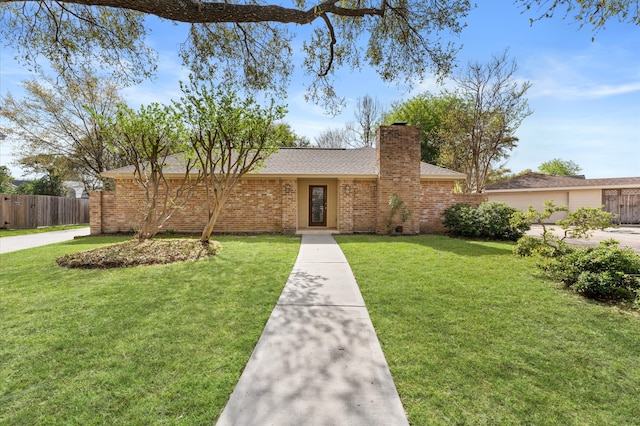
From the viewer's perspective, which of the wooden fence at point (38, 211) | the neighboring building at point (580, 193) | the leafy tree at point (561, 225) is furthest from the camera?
the neighboring building at point (580, 193)

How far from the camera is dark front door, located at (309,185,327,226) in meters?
13.9

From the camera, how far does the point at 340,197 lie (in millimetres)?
12508

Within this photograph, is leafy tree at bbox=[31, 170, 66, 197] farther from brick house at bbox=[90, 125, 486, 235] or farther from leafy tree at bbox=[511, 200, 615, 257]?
leafy tree at bbox=[511, 200, 615, 257]

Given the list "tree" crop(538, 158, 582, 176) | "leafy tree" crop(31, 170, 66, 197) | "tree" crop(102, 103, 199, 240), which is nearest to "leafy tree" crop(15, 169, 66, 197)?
"leafy tree" crop(31, 170, 66, 197)

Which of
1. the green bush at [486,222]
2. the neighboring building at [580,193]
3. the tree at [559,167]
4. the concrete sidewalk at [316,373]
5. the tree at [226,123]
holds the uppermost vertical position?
the tree at [559,167]

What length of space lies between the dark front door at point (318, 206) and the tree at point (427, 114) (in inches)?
645

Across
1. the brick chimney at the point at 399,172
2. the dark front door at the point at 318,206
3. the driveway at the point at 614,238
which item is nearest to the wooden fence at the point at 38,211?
the dark front door at the point at 318,206

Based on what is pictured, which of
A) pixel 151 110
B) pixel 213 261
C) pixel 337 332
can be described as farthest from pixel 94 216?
pixel 337 332

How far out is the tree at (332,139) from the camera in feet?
102

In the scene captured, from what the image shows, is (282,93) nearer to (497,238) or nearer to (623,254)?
(623,254)

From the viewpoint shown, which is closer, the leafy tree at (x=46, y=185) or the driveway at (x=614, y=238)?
the driveway at (x=614, y=238)

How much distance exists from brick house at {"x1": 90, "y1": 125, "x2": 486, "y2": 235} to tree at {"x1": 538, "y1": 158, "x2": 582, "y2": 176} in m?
49.0

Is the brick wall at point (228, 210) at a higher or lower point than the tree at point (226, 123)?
lower

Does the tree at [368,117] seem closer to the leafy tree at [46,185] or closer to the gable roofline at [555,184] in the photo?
the gable roofline at [555,184]
